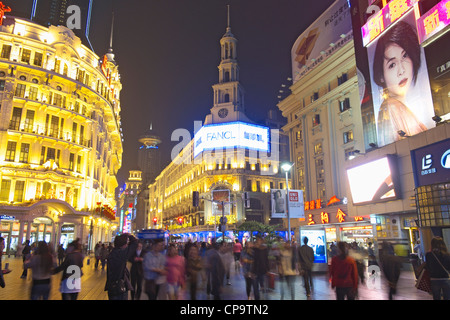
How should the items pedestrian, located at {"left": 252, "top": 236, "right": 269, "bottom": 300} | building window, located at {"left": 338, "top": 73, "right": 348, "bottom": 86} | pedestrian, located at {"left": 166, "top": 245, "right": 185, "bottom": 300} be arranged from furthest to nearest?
building window, located at {"left": 338, "top": 73, "right": 348, "bottom": 86}, pedestrian, located at {"left": 252, "top": 236, "right": 269, "bottom": 300}, pedestrian, located at {"left": 166, "top": 245, "right": 185, "bottom": 300}

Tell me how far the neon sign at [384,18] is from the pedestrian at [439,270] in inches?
806

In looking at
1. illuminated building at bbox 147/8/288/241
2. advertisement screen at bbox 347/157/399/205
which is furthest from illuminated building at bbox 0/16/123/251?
advertisement screen at bbox 347/157/399/205

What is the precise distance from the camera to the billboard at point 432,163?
17734mm

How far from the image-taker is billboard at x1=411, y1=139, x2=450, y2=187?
1773 centimetres

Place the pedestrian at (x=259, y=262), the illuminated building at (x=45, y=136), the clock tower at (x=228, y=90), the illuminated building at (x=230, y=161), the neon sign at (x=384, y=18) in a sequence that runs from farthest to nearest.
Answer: the clock tower at (x=228, y=90)
the illuminated building at (x=230, y=161)
the illuminated building at (x=45, y=136)
the neon sign at (x=384, y=18)
the pedestrian at (x=259, y=262)

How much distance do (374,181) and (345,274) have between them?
17315 mm

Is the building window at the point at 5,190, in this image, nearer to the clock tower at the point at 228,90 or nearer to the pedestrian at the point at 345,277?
the pedestrian at the point at 345,277

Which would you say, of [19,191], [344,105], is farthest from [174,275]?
[19,191]

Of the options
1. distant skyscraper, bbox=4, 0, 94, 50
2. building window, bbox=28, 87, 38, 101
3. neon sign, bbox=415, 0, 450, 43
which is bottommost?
neon sign, bbox=415, 0, 450, 43

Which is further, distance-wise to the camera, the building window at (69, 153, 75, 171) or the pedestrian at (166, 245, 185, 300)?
the building window at (69, 153, 75, 171)

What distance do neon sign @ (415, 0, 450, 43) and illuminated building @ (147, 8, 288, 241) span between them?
4056cm

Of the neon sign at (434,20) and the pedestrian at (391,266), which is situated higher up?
the neon sign at (434,20)

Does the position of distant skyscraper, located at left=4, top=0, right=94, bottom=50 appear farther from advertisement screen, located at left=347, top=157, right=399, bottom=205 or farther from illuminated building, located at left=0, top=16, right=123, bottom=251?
advertisement screen, located at left=347, top=157, right=399, bottom=205

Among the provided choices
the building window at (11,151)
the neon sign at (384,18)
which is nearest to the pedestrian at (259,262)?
the neon sign at (384,18)
